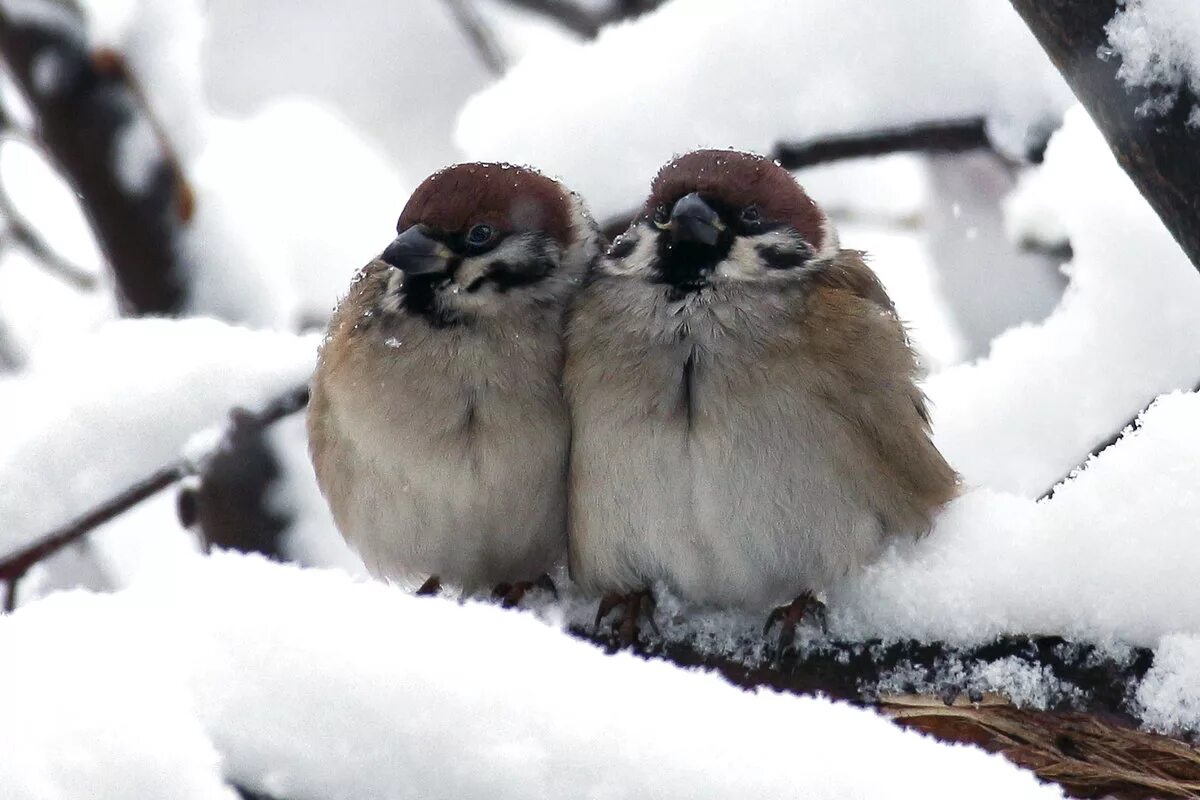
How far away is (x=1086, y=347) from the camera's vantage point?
11.3 feet

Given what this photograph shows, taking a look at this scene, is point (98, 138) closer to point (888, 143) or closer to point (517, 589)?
point (517, 589)

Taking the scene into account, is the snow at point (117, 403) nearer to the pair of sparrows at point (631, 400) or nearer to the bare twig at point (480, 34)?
the pair of sparrows at point (631, 400)

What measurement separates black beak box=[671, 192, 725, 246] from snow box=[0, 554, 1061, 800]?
151 cm

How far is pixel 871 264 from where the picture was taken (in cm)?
345

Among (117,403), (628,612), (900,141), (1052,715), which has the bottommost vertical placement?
(1052,715)

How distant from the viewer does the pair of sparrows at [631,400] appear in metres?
2.84

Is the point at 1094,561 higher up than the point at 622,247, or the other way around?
the point at 622,247

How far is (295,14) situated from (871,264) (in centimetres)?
1068

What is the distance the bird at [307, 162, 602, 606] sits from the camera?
3.04 metres

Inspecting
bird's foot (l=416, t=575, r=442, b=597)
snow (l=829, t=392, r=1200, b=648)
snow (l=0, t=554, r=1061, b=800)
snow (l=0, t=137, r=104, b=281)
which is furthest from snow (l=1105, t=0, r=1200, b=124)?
snow (l=0, t=137, r=104, b=281)

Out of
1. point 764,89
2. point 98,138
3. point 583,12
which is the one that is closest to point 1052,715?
point 764,89

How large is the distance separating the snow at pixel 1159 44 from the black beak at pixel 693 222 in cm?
110

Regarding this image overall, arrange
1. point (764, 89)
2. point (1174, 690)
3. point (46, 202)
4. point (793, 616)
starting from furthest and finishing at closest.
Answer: point (46, 202)
point (764, 89)
point (793, 616)
point (1174, 690)

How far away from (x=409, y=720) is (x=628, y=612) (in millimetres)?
1520
